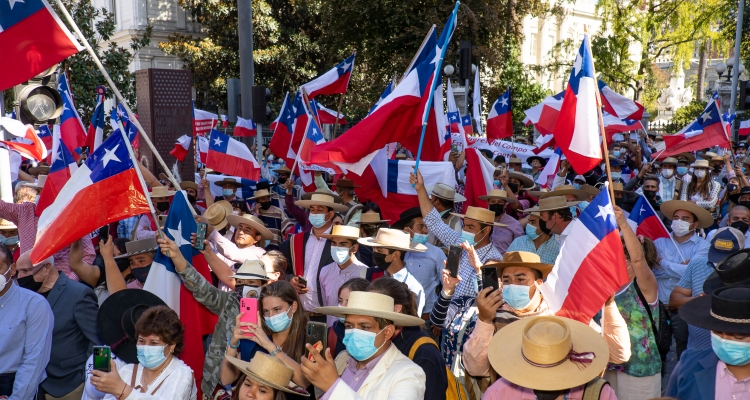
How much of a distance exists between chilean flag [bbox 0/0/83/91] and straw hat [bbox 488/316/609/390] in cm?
456

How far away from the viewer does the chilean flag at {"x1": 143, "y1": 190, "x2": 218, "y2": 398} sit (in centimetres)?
591

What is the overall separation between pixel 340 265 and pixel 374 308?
239 centimetres

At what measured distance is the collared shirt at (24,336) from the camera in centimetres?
515

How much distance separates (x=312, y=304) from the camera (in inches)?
253

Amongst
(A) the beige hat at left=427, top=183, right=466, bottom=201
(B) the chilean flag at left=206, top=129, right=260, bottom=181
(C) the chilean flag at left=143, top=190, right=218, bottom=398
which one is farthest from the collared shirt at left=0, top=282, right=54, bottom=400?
(B) the chilean flag at left=206, top=129, right=260, bottom=181

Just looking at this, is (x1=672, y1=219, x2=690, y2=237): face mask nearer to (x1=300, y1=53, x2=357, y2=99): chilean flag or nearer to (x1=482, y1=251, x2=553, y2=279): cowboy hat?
(x1=482, y1=251, x2=553, y2=279): cowboy hat

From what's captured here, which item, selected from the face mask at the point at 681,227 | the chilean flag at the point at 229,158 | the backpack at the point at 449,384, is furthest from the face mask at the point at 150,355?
the chilean flag at the point at 229,158

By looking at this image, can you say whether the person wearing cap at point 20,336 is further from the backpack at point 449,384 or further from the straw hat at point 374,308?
the backpack at point 449,384

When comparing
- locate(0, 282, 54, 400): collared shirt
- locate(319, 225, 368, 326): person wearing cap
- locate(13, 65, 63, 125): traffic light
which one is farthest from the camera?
locate(13, 65, 63, 125): traffic light

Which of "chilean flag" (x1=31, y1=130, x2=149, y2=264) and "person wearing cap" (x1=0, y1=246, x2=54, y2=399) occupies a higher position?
"chilean flag" (x1=31, y1=130, x2=149, y2=264)

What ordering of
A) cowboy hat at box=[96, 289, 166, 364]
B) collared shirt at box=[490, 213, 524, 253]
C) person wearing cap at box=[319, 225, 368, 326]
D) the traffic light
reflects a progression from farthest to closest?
1. the traffic light
2. collared shirt at box=[490, 213, 524, 253]
3. person wearing cap at box=[319, 225, 368, 326]
4. cowboy hat at box=[96, 289, 166, 364]

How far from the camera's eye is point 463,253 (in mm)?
6152

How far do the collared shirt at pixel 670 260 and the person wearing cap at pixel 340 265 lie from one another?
8.35 feet

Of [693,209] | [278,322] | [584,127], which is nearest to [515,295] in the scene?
[278,322]
